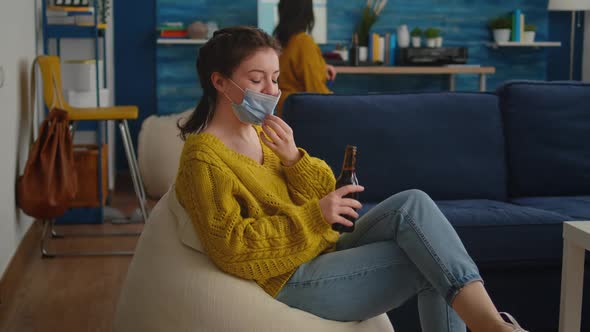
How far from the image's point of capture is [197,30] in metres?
5.97

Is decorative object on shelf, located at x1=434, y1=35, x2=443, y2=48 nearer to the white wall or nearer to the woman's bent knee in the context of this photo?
the white wall

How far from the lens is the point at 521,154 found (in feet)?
10.5

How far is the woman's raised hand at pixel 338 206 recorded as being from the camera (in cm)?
183

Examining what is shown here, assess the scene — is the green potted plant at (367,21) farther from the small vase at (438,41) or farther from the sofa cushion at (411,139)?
the sofa cushion at (411,139)

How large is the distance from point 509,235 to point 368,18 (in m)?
4.02

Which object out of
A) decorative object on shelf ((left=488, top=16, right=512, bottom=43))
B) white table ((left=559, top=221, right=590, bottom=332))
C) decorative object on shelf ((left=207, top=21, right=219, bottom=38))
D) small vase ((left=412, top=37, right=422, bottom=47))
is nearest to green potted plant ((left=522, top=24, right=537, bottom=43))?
decorative object on shelf ((left=488, top=16, right=512, bottom=43))

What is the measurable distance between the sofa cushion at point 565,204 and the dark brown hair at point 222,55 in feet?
4.41

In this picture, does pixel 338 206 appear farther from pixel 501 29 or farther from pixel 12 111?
pixel 501 29

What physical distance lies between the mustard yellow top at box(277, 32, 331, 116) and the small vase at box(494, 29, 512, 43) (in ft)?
9.68

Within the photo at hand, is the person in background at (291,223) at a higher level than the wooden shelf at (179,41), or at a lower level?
lower

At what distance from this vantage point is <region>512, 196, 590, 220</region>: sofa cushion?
282 centimetres

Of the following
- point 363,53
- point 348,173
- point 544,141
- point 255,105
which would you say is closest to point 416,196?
point 348,173

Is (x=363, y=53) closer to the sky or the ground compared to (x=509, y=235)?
closer to the sky

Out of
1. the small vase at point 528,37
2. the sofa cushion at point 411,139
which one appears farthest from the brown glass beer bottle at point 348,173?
the small vase at point 528,37
